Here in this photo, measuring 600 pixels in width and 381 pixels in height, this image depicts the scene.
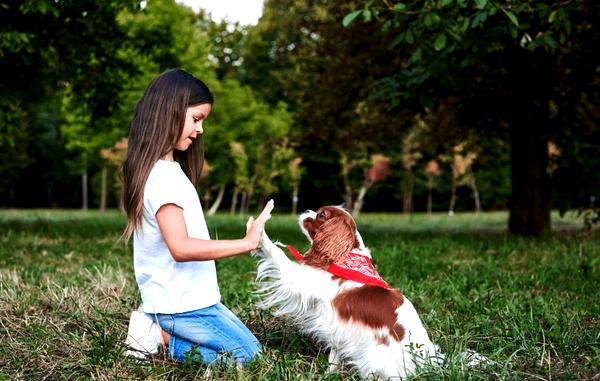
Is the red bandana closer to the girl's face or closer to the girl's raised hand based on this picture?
the girl's raised hand

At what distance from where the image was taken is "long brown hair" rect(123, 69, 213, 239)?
3580mm

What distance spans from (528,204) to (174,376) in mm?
10427

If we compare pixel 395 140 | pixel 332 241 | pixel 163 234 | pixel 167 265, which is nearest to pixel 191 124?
pixel 163 234

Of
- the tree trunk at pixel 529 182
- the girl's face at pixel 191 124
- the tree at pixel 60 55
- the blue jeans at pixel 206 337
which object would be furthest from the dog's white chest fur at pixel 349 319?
the tree trunk at pixel 529 182

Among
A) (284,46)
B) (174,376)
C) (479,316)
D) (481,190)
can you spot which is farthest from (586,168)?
(481,190)

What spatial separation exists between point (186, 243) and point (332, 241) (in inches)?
30.8

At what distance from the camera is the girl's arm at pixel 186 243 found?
340 cm

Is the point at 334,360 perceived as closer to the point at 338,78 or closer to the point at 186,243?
the point at 186,243

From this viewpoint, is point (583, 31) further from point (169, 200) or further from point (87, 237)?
point (169, 200)

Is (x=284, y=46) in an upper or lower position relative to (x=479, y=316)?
upper

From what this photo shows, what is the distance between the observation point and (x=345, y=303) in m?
3.61

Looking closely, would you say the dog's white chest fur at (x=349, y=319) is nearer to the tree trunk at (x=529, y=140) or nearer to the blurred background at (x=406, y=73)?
the blurred background at (x=406, y=73)

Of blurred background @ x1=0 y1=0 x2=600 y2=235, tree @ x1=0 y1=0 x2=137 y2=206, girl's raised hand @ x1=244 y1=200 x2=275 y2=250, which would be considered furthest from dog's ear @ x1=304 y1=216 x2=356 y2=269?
tree @ x1=0 y1=0 x2=137 y2=206

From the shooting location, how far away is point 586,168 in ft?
31.7
